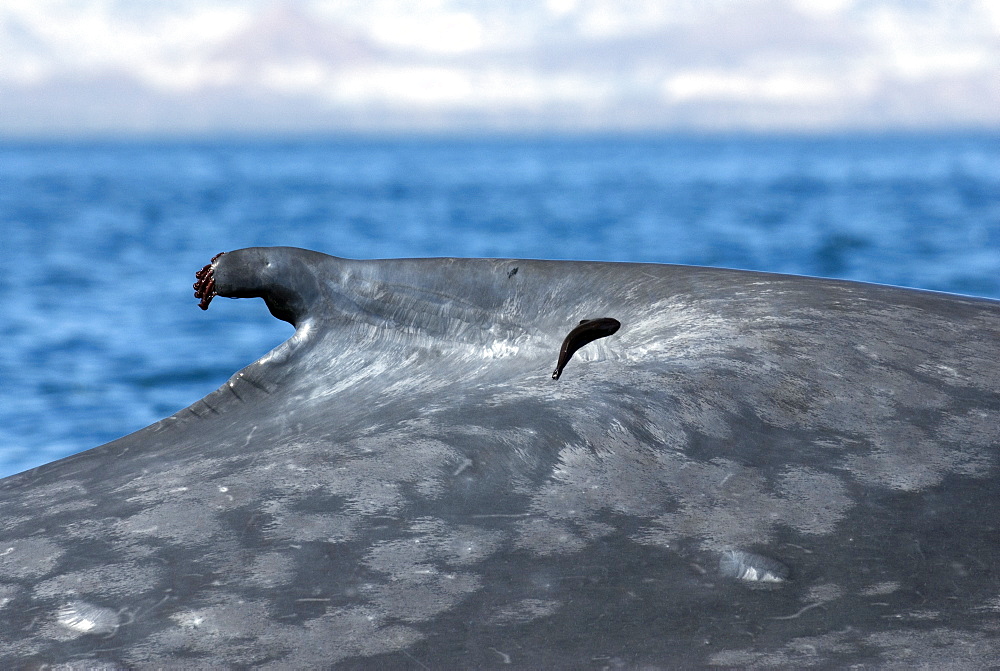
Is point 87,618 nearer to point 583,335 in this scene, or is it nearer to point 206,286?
point 583,335

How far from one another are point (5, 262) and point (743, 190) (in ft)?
79.0

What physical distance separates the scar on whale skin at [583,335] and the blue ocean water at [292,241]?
4.10 metres

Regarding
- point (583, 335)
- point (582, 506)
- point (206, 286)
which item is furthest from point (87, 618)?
point (206, 286)

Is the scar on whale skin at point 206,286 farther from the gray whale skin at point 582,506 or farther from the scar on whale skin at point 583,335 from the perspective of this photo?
the scar on whale skin at point 583,335

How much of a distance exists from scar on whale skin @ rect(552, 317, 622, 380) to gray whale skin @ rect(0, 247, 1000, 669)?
3cm

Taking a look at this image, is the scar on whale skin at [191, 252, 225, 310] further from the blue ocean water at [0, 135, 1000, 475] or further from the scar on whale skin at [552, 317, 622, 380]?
the blue ocean water at [0, 135, 1000, 475]

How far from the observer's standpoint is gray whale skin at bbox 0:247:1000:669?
1.43 m

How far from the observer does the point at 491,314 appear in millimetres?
2492

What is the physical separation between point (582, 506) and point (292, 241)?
17789 millimetres

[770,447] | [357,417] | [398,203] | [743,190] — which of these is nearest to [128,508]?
[357,417]

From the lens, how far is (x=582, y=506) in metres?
1.69

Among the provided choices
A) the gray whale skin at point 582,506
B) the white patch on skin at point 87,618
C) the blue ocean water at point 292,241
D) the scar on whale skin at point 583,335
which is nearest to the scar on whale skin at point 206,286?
the gray whale skin at point 582,506

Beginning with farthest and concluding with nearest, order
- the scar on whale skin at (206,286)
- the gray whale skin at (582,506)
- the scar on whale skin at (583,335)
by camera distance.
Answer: the scar on whale skin at (206,286) < the scar on whale skin at (583,335) < the gray whale skin at (582,506)

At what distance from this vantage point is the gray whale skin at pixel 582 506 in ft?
4.68
